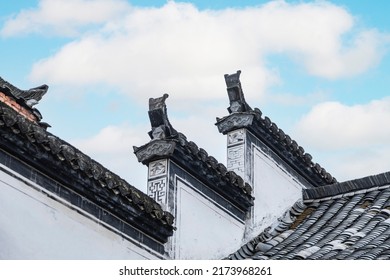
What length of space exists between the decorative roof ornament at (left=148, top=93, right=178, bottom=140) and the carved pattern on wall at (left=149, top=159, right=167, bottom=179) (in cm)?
33

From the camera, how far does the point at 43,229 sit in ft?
32.4

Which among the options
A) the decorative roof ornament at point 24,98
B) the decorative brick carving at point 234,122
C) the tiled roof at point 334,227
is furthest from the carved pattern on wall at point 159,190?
the decorative roof ornament at point 24,98

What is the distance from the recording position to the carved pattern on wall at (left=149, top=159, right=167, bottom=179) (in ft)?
39.2

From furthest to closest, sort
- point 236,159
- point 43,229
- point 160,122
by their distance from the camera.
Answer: point 236,159 → point 160,122 → point 43,229

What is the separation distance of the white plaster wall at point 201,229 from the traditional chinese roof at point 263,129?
1.53 metres

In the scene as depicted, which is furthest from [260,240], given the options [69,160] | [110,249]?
[69,160]

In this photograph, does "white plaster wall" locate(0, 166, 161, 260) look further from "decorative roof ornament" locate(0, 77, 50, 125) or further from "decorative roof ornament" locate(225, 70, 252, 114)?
"decorative roof ornament" locate(0, 77, 50, 125)

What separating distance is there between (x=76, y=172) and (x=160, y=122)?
6.91ft

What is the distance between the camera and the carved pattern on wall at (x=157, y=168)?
11953 mm

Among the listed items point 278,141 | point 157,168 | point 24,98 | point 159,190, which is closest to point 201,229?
point 159,190

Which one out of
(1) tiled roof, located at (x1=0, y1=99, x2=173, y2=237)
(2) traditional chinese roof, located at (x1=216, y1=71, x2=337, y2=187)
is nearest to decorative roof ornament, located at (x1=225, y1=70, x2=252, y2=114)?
(2) traditional chinese roof, located at (x1=216, y1=71, x2=337, y2=187)

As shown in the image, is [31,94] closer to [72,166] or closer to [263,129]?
[263,129]

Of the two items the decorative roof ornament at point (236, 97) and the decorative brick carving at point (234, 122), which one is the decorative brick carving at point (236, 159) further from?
the decorative roof ornament at point (236, 97)

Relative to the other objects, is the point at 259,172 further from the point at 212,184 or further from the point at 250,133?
the point at 212,184
